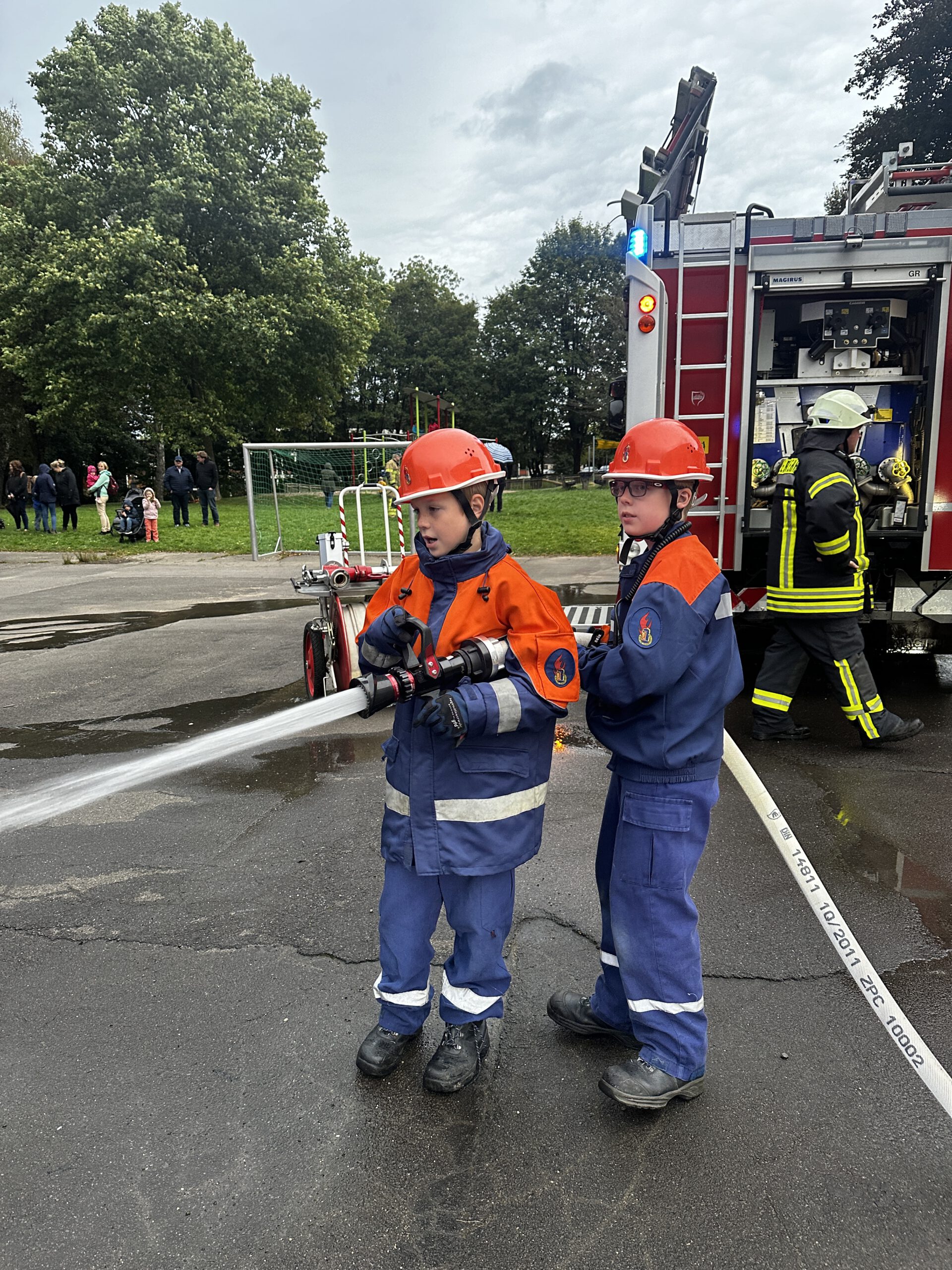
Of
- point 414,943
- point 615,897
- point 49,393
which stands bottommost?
point 414,943

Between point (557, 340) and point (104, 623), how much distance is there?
4716cm

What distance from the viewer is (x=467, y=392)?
5503 centimetres

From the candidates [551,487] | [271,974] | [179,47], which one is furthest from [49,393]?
[271,974]

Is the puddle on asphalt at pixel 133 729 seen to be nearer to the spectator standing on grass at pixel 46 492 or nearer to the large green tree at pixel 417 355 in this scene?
the spectator standing on grass at pixel 46 492

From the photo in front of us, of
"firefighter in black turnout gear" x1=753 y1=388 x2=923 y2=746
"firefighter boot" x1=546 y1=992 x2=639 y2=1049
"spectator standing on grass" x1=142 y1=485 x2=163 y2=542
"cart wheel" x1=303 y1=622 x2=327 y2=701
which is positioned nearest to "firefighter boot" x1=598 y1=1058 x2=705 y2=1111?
"firefighter boot" x1=546 y1=992 x2=639 y2=1049

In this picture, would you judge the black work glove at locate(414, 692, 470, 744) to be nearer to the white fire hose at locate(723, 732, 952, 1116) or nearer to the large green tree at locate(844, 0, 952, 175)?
the white fire hose at locate(723, 732, 952, 1116)

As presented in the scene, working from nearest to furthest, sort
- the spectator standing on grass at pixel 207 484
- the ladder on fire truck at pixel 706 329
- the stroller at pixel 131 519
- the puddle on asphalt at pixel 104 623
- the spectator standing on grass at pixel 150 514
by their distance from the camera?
the ladder on fire truck at pixel 706 329, the puddle on asphalt at pixel 104 623, the spectator standing on grass at pixel 150 514, the stroller at pixel 131 519, the spectator standing on grass at pixel 207 484

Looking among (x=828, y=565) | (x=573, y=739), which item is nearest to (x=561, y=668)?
(x=828, y=565)

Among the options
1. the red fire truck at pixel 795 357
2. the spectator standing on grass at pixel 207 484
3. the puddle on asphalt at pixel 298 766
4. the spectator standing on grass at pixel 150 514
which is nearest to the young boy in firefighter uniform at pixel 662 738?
the puddle on asphalt at pixel 298 766

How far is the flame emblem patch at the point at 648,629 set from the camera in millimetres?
2207

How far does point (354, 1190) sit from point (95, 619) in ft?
30.5

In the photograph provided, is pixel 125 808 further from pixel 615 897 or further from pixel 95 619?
pixel 95 619

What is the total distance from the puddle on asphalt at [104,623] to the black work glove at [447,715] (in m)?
7.72

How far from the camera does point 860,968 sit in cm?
275
